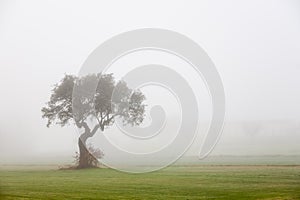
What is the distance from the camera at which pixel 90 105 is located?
53.3ft

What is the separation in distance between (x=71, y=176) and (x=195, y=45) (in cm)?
682

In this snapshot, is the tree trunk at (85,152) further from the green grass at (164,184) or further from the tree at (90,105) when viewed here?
the green grass at (164,184)

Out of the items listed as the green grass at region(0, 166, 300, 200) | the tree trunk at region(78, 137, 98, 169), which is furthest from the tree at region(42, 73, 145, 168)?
the green grass at region(0, 166, 300, 200)

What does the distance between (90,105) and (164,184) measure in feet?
13.7

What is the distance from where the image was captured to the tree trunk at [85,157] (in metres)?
16.4

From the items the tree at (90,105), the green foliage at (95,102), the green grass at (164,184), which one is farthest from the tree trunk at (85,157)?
the green foliage at (95,102)

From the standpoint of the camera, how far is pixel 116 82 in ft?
52.0

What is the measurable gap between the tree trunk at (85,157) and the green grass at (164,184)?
0.36 m

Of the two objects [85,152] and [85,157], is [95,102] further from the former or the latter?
[85,157]

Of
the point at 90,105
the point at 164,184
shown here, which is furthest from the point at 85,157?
the point at 164,184

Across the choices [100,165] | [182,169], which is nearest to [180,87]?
[182,169]

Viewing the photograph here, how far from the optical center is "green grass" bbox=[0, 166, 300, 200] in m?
14.0

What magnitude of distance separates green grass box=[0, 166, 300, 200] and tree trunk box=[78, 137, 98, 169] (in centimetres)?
36

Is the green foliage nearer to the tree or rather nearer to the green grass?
the tree
